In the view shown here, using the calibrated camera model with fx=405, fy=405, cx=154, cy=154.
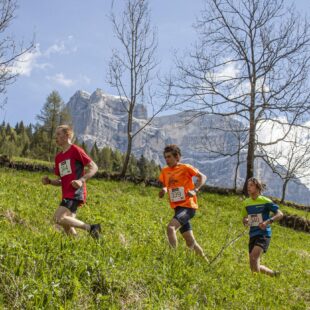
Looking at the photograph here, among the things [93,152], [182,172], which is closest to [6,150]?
[93,152]

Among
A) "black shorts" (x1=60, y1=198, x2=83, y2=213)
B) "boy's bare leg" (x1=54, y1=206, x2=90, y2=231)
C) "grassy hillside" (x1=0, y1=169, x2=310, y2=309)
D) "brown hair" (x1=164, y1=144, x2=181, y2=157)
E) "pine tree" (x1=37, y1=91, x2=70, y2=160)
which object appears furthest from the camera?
"pine tree" (x1=37, y1=91, x2=70, y2=160)

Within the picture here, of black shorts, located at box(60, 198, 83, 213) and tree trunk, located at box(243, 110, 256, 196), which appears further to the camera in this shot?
tree trunk, located at box(243, 110, 256, 196)

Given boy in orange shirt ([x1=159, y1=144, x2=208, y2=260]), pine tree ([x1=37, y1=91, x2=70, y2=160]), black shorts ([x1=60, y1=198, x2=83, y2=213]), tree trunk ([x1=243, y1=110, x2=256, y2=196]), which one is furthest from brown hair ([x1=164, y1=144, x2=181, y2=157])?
pine tree ([x1=37, y1=91, x2=70, y2=160])

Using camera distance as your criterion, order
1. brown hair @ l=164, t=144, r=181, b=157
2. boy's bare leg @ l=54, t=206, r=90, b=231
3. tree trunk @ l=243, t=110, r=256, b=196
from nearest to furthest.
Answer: boy's bare leg @ l=54, t=206, r=90, b=231 → brown hair @ l=164, t=144, r=181, b=157 → tree trunk @ l=243, t=110, r=256, b=196

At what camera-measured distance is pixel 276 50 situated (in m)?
21.2

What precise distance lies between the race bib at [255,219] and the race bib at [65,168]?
11.6ft

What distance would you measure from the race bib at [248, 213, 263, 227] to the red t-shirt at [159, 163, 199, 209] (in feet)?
4.28

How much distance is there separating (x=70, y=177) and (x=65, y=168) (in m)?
0.18

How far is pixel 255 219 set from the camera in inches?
298

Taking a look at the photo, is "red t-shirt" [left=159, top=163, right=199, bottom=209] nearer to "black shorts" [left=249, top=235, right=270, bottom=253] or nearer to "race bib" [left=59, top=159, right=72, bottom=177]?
"black shorts" [left=249, top=235, right=270, bottom=253]

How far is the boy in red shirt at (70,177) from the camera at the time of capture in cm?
616

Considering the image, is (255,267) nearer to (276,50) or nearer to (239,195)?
(239,195)

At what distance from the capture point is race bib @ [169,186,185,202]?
6.86 metres

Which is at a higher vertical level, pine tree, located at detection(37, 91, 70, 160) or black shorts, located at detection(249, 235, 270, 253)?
pine tree, located at detection(37, 91, 70, 160)
